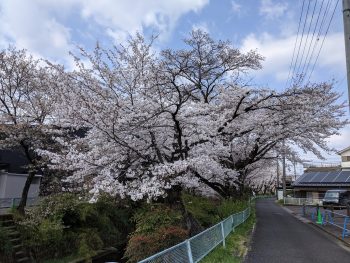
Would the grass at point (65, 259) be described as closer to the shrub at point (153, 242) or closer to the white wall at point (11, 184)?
the shrub at point (153, 242)

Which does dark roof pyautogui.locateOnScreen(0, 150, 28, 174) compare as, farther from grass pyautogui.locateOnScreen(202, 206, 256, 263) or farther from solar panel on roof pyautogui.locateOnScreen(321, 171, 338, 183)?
solar panel on roof pyautogui.locateOnScreen(321, 171, 338, 183)

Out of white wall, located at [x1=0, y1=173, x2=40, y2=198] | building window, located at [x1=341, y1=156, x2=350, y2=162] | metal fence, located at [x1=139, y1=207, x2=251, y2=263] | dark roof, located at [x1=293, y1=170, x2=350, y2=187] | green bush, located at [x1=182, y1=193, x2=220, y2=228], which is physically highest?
building window, located at [x1=341, y1=156, x2=350, y2=162]

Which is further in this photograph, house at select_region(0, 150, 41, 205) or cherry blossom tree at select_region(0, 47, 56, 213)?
house at select_region(0, 150, 41, 205)

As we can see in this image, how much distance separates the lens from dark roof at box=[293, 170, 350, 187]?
49.4m

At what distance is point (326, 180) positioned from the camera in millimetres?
51500

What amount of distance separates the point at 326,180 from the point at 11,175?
40.2 m

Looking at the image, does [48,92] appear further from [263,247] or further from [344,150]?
[344,150]

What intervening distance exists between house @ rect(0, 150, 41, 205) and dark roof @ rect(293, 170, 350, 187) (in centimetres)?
3667

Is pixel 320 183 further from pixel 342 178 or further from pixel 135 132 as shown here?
pixel 135 132

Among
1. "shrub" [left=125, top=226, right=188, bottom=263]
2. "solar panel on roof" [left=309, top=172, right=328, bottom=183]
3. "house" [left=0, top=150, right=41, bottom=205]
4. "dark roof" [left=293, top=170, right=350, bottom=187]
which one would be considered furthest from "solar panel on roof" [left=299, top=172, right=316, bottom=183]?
"shrub" [left=125, top=226, right=188, bottom=263]

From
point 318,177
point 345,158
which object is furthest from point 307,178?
point 345,158

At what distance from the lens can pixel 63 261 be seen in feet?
57.5

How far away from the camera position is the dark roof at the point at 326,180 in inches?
1946

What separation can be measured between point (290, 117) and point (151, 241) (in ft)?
39.1
